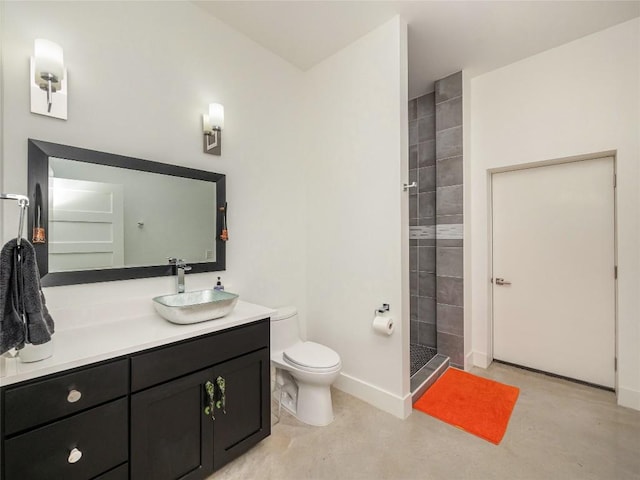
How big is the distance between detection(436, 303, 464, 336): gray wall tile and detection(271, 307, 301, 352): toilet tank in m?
1.56

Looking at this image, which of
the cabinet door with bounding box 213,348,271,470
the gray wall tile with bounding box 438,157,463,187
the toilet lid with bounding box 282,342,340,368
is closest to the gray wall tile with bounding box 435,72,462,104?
the gray wall tile with bounding box 438,157,463,187

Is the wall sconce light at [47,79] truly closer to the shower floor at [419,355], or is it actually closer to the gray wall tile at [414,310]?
the shower floor at [419,355]

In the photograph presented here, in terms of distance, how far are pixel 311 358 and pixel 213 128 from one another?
1761 mm

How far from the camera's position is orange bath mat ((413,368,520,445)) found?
6.48ft

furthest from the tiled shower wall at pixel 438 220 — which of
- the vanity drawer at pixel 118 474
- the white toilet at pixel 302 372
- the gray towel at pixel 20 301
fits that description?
the gray towel at pixel 20 301

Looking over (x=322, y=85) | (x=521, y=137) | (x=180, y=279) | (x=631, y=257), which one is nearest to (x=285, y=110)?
(x=322, y=85)

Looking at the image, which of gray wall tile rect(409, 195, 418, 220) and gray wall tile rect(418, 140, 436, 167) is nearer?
gray wall tile rect(418, 140, 436, 167)

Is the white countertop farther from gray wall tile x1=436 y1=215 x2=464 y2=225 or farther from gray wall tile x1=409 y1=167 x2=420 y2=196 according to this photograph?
gray wall tile x1=409 y1=167 x2=420 y2=196

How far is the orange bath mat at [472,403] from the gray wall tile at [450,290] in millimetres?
679

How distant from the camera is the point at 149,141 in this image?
5.99 ft

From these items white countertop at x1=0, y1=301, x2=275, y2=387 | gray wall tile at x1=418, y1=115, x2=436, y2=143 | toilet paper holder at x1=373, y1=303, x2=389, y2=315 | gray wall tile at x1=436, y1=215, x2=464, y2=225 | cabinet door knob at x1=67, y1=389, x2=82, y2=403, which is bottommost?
cabinet door knob at x1=67, y1=389, x2=82, y2=403

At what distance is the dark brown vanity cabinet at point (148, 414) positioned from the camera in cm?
104

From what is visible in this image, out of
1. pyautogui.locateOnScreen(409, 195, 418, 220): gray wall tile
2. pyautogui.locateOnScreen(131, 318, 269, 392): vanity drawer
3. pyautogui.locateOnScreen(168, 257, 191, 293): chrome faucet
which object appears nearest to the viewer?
pyautogui.locateOnScreen(131, 318, 269, 392): vanity drawer

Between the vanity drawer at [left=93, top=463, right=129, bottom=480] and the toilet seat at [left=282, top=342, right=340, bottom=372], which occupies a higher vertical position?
the toilet seat at [left=282, top=342, right=340, bottom=372]
